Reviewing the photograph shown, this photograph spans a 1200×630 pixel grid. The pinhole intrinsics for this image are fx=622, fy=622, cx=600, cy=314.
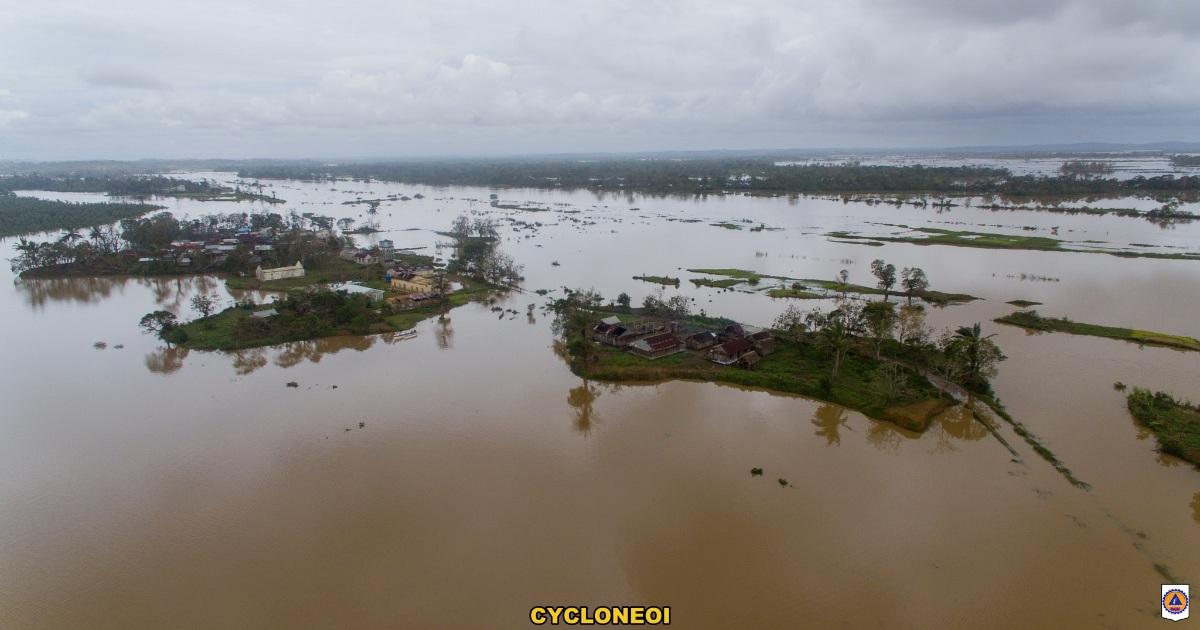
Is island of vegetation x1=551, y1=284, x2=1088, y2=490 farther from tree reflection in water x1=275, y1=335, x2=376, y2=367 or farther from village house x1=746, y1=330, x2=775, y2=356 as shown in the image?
tree reflection in water x1=275, y1=335, x2=376, y2=367

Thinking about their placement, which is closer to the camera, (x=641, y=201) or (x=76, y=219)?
(x=76, y=219)

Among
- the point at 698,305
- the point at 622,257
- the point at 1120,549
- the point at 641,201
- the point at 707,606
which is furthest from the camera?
the point at 641,201

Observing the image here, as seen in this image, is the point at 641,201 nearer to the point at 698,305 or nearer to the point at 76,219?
the point at 698,305

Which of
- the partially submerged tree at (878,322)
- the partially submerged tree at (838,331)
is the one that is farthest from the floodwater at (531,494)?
the partially submerged tree at (878,322)

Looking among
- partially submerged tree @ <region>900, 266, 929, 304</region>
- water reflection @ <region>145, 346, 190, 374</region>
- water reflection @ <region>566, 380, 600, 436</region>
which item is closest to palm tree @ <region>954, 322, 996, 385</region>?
water reflection @ <region>566, 380, 600, 436</region>

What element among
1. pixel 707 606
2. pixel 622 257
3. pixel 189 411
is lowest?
pixel 707 606

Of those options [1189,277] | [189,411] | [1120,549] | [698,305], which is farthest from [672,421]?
[1189,277]

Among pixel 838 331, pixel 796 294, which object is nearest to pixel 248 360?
pixel 838 331
